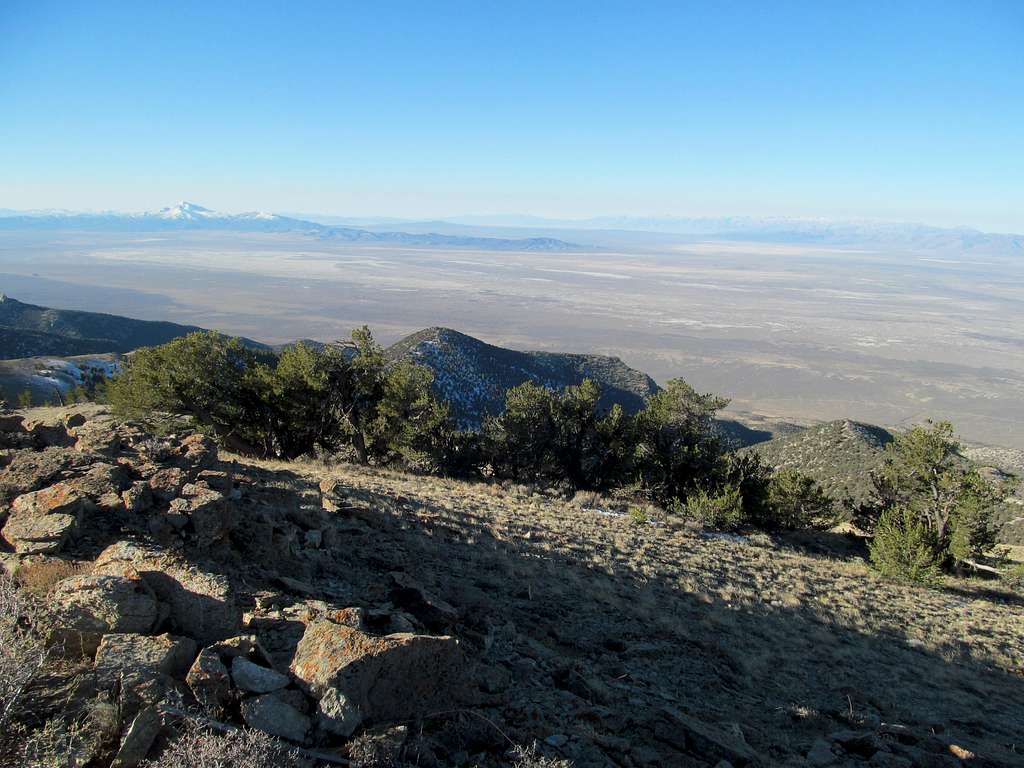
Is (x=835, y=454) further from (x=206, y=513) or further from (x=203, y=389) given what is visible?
(x=206, y=513)

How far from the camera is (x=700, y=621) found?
32.2 ft

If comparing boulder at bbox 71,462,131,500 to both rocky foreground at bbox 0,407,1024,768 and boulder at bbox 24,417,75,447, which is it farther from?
boulder at bbox 24,417,75,447

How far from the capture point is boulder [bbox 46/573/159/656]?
3885 mm

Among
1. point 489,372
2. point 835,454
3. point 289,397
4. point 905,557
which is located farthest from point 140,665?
point 489,372

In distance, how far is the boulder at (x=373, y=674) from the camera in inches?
152

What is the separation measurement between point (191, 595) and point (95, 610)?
674mm

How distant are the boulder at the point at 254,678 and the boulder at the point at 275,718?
84mm

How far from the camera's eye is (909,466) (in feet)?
72.9

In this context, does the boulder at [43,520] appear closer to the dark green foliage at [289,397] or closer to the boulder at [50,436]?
the boulder at [50,436]

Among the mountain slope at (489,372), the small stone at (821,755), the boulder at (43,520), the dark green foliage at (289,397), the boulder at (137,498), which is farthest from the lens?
the mountain slope at (489,372)

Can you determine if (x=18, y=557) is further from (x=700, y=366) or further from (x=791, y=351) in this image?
(x=791, y=351)

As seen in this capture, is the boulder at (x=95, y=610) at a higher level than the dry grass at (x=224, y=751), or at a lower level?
higher

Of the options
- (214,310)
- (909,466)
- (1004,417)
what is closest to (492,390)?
(909,466)

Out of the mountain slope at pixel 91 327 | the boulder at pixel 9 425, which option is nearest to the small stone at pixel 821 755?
the boulder at pixel 9 425
